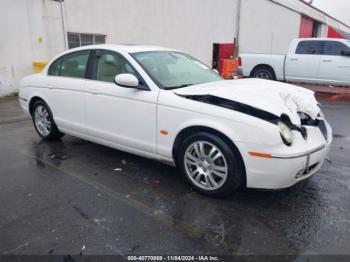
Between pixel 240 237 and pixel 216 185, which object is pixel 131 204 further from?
pixel 240 237

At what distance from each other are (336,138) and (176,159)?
3728 millimetres

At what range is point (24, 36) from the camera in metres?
9.84

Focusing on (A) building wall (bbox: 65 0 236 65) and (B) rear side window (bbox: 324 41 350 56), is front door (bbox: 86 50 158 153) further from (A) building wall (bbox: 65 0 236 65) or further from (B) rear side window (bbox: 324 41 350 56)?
(B) rear side window (bbox: 324 41 350 56)

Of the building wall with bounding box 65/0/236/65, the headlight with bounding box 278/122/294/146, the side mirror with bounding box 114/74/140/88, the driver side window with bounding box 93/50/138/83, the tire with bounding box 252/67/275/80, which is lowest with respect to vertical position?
the tire with bounding box 252/67/275/80

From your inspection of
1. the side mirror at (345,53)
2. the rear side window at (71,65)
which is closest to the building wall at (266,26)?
the side mirror at (345,53)

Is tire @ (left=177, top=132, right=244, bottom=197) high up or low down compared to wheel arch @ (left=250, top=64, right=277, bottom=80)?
down

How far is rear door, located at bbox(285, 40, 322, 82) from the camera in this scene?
10.2 metres

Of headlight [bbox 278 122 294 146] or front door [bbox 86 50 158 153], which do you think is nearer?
headlight [bbox 278 122 294 146]

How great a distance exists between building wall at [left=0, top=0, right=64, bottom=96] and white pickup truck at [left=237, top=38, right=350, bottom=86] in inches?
279

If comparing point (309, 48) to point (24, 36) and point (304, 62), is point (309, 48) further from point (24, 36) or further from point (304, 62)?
point (24, 36)

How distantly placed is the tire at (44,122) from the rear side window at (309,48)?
8848 mm

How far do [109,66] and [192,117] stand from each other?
1595 mm

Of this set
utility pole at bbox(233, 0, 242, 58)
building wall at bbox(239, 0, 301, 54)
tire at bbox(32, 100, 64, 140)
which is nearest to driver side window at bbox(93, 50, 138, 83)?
tire at bbox(32, 100, 64, 140)

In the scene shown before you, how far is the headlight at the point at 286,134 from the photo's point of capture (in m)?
2.84
